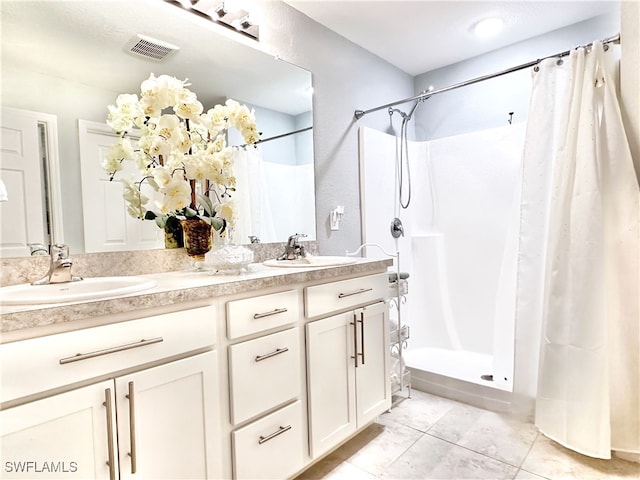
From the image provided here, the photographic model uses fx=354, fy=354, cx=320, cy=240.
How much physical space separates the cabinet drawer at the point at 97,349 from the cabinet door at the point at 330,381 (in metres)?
0.49

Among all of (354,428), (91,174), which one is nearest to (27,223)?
(91,174)

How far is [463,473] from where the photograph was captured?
1.53 metres

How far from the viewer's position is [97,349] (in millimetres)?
871

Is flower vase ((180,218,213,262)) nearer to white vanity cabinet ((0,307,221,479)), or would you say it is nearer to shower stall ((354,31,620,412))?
white vanity cabinet ((0,307,221,479))

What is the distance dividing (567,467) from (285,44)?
2.50m

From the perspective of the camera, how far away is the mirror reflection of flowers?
1.32 meters

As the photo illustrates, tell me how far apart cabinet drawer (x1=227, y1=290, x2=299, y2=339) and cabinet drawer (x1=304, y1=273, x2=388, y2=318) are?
9 cm

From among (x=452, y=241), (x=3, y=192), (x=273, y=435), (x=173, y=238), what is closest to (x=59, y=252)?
(x=3, y=192)

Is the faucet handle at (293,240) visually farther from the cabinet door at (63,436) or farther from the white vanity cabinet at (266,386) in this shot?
the cabinet door at (63,436)

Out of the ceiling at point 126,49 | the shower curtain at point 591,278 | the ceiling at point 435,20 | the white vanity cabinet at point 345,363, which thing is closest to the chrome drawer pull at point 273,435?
the white vanity cabinet at point 345,363

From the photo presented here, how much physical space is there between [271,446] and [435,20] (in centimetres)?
243

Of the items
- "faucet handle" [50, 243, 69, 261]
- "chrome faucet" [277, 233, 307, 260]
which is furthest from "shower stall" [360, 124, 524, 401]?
"faucet handle" [50, 243, 69, 261]

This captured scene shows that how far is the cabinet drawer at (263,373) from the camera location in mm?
1165

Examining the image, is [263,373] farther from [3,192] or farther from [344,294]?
[3,192]
